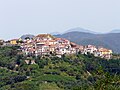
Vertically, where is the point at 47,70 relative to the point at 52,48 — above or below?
below

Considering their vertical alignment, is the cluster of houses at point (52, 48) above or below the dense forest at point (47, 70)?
above

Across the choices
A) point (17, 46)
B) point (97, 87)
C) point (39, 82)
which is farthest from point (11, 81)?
point (97, 87)

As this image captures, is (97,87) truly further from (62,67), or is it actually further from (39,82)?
(62,67)

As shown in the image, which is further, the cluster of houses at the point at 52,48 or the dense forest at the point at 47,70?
the cluster of houses at the point at 52,48

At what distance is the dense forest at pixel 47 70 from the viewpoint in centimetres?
8544

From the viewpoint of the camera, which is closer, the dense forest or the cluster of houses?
the dense forest

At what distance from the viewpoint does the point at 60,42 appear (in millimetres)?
129000

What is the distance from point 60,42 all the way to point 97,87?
9876 cm

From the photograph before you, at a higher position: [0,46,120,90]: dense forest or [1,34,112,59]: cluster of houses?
[1,34,112,59]: cluster of houses

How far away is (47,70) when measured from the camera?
9550 centimetres

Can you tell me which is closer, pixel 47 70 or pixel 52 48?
pixel 47 70

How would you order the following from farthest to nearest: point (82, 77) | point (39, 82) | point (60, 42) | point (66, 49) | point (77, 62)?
1. point (60, 42)
2. point (66, 49)
3. point (77, 62)
4. point (82, 77)
5. point (39, 82)

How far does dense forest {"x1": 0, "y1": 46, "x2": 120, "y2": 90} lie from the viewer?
8544 centimetres

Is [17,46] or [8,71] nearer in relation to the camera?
[8,71]
